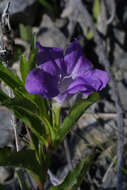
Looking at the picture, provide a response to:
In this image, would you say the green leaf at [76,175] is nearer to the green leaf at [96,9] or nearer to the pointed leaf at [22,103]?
the pointed leaf at [22,103]

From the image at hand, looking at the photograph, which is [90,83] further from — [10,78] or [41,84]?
[10,78]

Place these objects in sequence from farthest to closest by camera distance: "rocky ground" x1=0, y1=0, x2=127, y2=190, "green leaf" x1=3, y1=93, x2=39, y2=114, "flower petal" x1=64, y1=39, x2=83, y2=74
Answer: "rocky ground" x1=0, y1=0, x2=127, y2=190 < "flower petal" x1=64, y1=39, x2=83, y2=74 < "green leaf" x1=3, y1=93, x2=39, y2=114

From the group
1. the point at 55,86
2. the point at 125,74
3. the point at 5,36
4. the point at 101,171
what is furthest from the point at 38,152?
the point at 125,74

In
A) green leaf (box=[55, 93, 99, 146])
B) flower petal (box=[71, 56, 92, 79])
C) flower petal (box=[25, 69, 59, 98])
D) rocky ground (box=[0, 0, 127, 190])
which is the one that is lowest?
rocky ground (box=[0, 0, 127, 190])

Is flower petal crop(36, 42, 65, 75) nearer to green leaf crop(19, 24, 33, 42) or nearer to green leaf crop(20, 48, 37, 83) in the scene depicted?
green leaf crop(20, 48, 37, 83)

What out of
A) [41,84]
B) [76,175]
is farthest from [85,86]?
[76,175]

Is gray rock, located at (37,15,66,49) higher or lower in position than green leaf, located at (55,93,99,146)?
lower

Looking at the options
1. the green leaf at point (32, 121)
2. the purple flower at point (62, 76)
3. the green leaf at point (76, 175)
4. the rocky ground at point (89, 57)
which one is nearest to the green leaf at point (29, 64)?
the purple flower at point (62, 76)

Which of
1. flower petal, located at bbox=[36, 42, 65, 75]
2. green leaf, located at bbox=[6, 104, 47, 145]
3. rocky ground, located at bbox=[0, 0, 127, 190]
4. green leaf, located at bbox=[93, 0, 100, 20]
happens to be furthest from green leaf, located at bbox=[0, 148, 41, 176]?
green leaf, located at bbox=[93, 0, 100, 20]

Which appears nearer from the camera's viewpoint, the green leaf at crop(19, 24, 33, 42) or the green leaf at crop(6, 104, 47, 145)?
the green leaf at crop(6, 104, 47, 145)
